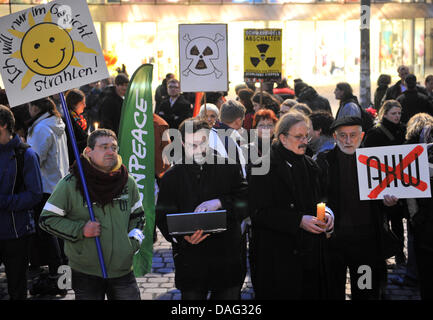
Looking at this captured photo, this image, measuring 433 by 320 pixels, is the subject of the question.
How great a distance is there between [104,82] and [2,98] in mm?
8708

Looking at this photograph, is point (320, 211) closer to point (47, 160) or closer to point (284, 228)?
point (284, 228)

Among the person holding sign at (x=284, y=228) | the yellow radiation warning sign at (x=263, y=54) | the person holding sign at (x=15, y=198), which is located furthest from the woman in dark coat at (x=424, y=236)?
the yellow radiation warning sign at (x=263, y=54)

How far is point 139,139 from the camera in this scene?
21.7 feet

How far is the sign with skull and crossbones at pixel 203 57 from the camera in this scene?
27.3 ft

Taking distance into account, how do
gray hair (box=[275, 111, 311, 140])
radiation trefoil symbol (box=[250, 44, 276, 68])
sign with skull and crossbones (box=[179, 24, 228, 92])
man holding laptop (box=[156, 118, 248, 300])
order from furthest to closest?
radiation trefoil symbol (box=[250, 44, 276, 68]) → sign with skull and crossbones (box=[179, 24, 228, 92]) → gray hair (box=[275, 111, 311, 140]) → man holding laptop (box=[156, 118, 248, 300])

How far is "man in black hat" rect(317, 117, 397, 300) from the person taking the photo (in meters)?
5.22

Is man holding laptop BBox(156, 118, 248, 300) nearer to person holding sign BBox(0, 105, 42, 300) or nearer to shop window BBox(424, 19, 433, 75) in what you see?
person holding sign BBox(0, 105, 42, 300)

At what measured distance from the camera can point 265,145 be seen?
6.86 m

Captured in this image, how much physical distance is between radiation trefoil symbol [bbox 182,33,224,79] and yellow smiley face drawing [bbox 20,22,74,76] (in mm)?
3305

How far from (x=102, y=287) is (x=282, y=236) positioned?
137 centimetres

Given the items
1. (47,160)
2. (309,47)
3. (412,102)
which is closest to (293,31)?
(309,47)

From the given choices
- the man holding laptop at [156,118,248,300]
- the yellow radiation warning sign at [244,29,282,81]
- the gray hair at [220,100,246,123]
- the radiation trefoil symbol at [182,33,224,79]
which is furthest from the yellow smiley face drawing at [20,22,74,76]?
the yellow radiation warning sign at [244,29,282,81]
